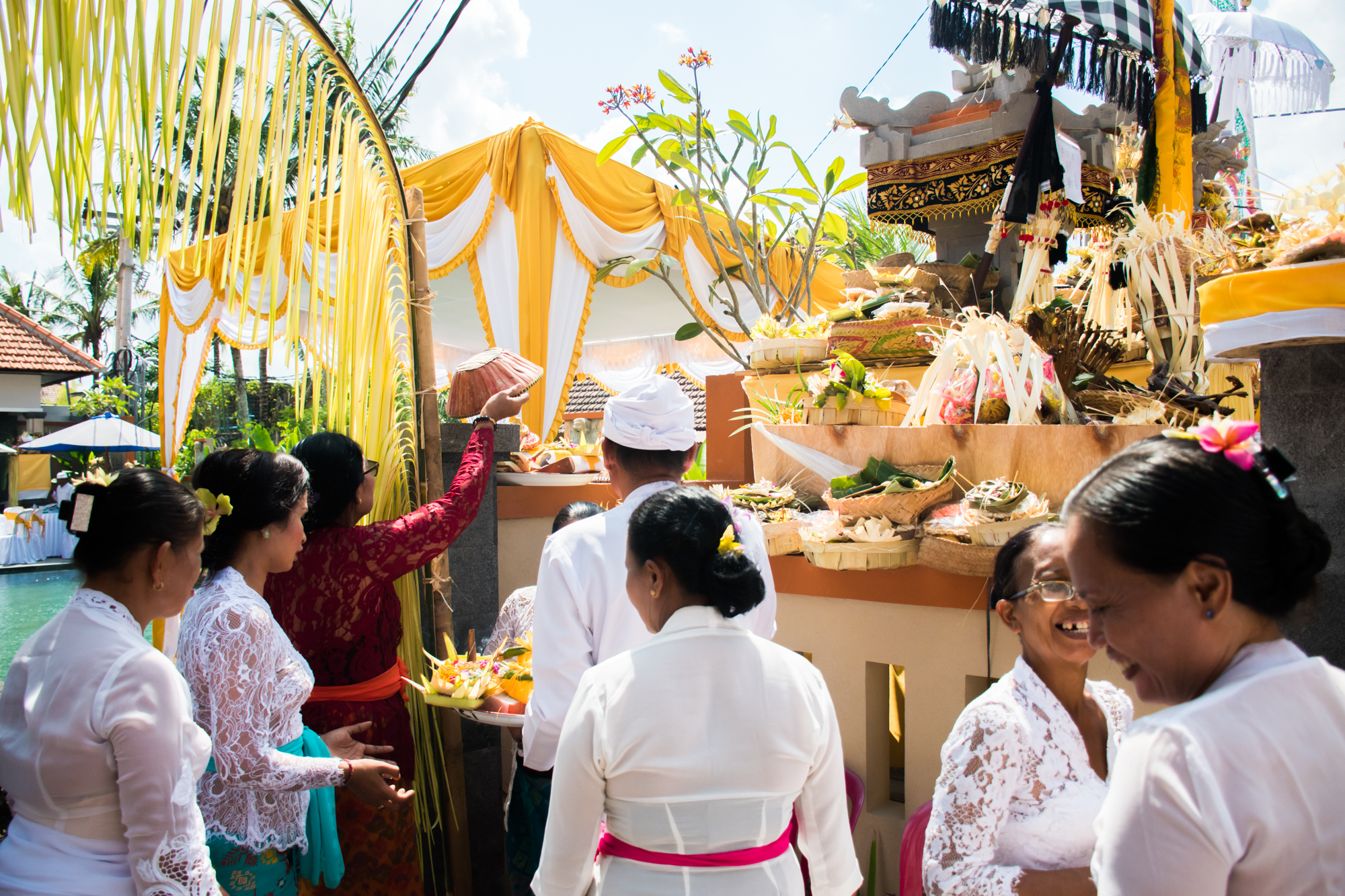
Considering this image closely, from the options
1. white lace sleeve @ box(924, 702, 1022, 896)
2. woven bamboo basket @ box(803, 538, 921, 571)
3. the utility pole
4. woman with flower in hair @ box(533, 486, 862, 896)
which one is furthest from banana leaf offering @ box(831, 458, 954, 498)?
the utility pole

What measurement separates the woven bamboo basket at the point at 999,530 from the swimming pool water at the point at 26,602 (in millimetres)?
8056

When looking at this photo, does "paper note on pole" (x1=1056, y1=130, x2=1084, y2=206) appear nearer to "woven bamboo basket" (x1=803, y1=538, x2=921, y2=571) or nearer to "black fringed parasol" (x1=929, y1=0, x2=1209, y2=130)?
"black fringed parasol" (x1=929, y1=0, x2=1209, y2=130)

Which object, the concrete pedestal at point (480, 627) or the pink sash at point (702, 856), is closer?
the pink sash at point (702, 856)

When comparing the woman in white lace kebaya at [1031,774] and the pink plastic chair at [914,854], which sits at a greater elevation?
the woman in white lace kebaya at [1031,774]

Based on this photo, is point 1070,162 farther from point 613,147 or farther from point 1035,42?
point 613,147

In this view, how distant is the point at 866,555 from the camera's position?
2.60 m

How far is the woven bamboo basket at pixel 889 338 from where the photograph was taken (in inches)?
147

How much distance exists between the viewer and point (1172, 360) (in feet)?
10.7

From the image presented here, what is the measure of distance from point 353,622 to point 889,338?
2479 millimetres

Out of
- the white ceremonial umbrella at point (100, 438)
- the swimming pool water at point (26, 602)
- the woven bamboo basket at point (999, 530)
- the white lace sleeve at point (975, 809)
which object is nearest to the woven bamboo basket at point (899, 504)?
the woven bamboo basket at point (999, 530)

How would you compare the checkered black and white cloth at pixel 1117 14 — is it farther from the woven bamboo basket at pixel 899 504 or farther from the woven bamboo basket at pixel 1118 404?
the woven bamboo basket at pixel 899 504

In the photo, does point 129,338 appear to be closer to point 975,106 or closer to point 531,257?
point 531,257

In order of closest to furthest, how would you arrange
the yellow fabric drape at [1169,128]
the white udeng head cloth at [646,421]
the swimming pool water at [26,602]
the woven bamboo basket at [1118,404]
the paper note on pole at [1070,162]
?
the white udeng head cloth at [646,421]
the woven bamboo basket at [1118,404]
the yellow fabric drape at [1169,128]
the paper note on pole at [1070,162]
the swimming pool water at [26,602]

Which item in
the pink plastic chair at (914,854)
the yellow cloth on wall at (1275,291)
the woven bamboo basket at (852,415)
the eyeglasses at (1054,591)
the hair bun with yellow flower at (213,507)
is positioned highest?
the yellow cloth on wall at (1275,291)
